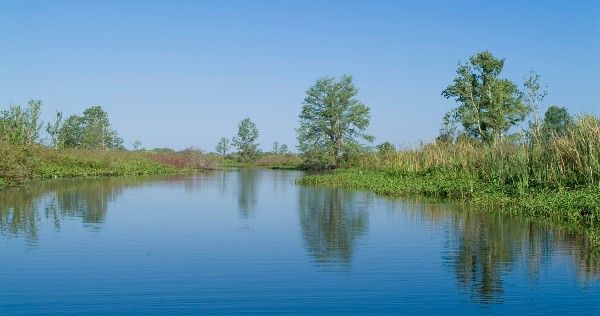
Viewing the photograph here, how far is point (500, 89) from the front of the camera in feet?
116

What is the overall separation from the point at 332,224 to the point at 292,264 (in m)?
4.57

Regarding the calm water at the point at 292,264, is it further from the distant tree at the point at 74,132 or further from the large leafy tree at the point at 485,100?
the distant tree at the point at 74,132

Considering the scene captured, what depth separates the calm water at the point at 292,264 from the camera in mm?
6371

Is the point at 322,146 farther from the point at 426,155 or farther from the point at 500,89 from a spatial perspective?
the point at 426,155

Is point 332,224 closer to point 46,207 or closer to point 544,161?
point 544,161

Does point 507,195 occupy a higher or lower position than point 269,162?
lower

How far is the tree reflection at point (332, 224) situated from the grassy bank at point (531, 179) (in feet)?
10.0

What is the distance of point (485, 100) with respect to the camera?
35.1m

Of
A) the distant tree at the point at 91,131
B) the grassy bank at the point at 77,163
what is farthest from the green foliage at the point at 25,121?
the distant tree at the point at 91,131

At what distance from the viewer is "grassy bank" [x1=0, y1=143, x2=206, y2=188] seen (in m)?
23.9

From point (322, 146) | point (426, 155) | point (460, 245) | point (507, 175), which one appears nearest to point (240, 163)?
point (322, 146)

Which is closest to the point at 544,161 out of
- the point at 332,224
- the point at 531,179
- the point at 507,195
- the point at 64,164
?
the point at 531,179

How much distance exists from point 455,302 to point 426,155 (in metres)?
19.5

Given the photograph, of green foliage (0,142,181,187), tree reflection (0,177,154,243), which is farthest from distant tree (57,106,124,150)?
tree reflection (0,177,154,243)
